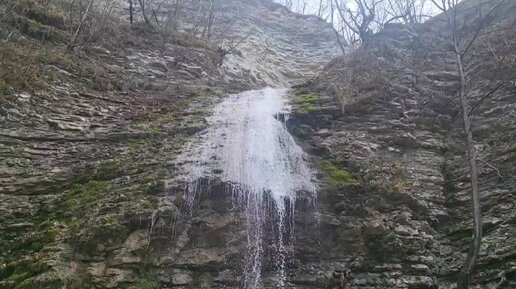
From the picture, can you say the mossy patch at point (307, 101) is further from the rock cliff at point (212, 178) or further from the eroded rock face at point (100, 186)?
the eroded rock face at point (100, 186)

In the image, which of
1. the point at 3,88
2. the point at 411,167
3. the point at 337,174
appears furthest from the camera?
the point at 3,88

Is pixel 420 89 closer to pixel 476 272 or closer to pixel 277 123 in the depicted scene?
pixel 277 123

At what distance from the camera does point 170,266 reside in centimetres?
702

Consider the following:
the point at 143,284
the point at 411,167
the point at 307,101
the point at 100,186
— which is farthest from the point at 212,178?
the point at 307,101

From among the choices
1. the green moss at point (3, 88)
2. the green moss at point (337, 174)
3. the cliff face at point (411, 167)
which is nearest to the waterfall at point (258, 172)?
the green moss at point (337, 174)

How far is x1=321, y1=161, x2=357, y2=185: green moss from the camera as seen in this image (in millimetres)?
8562

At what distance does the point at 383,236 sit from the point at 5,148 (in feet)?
22.4

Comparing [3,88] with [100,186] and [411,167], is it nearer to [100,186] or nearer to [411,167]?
[100,186]

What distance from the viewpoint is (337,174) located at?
8.80m

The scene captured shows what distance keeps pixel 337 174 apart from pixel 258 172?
1.57 m

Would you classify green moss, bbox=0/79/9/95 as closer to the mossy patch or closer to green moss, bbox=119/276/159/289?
green moss, bbox=119/276/159/289

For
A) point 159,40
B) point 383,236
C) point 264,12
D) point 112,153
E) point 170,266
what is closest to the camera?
point 170,266

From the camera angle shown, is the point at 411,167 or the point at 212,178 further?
the point at 411,167

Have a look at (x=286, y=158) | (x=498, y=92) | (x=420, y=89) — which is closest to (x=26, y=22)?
(x=286, y=158)
